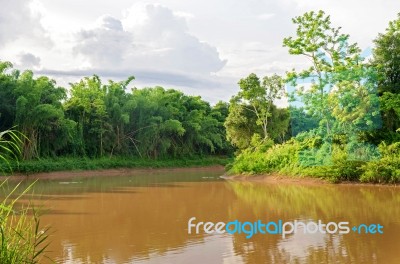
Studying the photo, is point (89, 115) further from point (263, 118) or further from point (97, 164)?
point (263, 118)

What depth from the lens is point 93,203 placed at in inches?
450

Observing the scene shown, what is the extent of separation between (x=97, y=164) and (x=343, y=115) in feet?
45.0

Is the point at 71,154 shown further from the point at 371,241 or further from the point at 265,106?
the point at 371,241

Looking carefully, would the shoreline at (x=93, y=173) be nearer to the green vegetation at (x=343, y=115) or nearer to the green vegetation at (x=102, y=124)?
the green vegetation at (x=102, y=124)

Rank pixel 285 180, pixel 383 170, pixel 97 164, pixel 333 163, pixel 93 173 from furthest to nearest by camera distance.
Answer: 1. pixel 97 164
2. pixel 93 173
3. pixel 285 180
4. pixel 333 163
5. pixel 383 170

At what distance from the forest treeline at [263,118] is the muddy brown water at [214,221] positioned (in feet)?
7.98

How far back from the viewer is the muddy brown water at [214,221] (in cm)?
574

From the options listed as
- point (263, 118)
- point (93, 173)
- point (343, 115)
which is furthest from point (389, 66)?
point (93, 173)

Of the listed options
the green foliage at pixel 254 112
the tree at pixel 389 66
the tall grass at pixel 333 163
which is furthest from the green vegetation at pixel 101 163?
the tree at pixel 389 66

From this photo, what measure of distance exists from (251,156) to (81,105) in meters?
11.1

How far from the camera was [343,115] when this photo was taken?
16844 millimetres

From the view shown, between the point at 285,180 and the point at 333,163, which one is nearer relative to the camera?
the point at 333,163

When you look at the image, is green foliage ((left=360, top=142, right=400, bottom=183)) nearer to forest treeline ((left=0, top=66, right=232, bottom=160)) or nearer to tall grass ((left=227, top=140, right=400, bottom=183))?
tall grass ((left=227, top=140, right=400, bottom=183))

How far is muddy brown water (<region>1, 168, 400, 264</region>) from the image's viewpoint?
574cm
